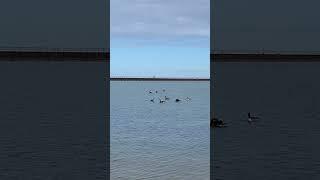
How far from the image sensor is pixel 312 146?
143ft

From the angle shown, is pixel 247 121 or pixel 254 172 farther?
pixel 247 121

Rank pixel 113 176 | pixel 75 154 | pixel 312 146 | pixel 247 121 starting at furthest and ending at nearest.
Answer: pixel 247 121
pixel 312 146
pixel 75 154
pixel 113 176

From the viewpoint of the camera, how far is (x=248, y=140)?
47.5 meters

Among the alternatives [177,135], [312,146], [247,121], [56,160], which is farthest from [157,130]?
[56,160]

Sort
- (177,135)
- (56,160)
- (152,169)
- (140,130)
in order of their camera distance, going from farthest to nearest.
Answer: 1. (140,130)
2. (177,135)
3. (56,160)
4. (152,169)

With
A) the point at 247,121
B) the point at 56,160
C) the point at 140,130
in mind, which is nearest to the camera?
the point at 56,160

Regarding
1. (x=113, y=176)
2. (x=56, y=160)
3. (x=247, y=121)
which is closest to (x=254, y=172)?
(x=113, y=176)

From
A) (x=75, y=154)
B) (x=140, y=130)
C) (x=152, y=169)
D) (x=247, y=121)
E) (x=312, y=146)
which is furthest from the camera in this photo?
(x=247, y=121)

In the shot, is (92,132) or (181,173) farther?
(92,132)

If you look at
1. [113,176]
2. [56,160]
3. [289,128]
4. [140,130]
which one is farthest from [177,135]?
[113,176]

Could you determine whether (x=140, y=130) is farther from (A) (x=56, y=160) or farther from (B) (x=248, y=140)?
(A) (x=56, y=160)

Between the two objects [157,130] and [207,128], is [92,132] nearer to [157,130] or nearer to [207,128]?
[157,130]

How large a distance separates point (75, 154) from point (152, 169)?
285 inches

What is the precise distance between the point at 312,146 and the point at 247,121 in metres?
23.5
